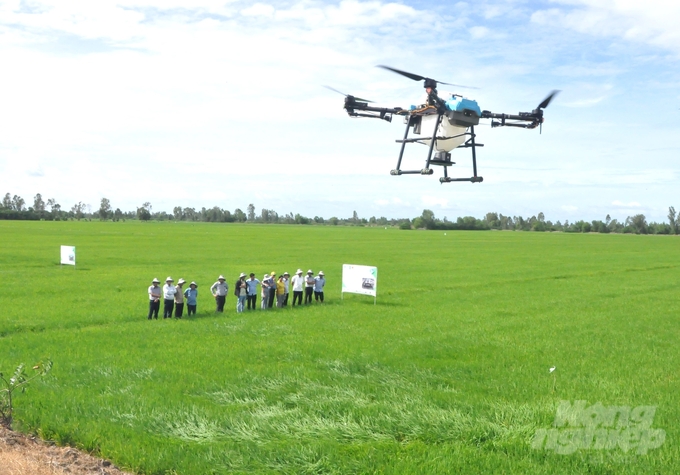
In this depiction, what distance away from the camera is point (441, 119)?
55.7 feet

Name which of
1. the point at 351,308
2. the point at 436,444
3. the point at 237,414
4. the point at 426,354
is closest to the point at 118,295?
the point at 351,308

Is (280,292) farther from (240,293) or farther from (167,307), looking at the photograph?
(167,307)

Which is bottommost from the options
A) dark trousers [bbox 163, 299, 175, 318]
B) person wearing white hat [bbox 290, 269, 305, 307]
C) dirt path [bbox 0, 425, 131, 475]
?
dirt path [bbox 0, 425, 131, 475]

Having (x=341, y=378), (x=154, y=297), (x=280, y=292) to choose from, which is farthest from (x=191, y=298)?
(x=341, y=378)

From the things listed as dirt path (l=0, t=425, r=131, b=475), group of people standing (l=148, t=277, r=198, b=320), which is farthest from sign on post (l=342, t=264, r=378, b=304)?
dirt path (l=0, t=425, r=131, b=475)

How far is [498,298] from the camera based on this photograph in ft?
108

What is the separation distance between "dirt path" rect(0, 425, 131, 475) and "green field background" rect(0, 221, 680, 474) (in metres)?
0.33

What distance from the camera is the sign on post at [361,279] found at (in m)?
28.7

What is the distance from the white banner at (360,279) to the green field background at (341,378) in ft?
2.78

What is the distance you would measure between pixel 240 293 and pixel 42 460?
15968 mm

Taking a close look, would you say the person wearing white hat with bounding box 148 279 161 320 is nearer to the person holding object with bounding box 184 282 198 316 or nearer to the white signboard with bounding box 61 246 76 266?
the person holding object with bounding box 184 282 198 316

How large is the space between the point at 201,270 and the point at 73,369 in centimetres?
2992

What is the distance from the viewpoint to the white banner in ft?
94.1

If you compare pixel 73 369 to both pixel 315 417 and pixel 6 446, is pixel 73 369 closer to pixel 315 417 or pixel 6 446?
pixel 6 446
